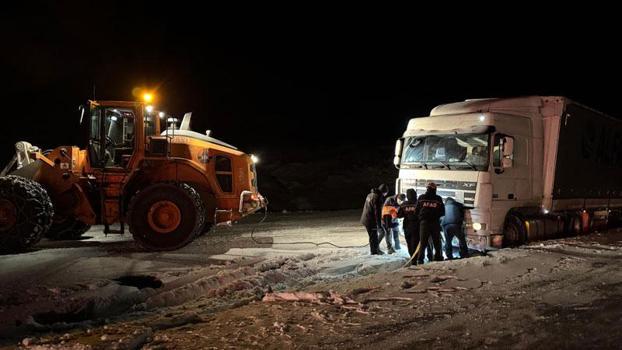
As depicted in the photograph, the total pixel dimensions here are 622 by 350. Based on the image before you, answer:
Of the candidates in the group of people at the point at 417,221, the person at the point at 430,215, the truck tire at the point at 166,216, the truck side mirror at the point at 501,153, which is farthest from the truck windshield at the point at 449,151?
the truck tire at the point at 166,216

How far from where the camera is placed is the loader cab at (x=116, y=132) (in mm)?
11336

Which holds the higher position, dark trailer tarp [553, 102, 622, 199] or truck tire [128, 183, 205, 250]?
dark trailer tarp [553, 102, 622, 199]

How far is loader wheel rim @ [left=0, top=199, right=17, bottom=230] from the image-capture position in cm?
1077

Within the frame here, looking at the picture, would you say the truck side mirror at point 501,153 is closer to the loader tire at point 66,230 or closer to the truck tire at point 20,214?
the truck tire at point 20,214

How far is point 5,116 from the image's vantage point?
1666 inches

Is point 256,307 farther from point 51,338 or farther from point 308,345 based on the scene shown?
point 51,338

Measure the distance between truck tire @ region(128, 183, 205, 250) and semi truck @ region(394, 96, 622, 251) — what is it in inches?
182

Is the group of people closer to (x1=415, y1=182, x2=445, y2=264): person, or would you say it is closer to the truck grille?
(x1=415, y1=182, x2=445, y2=264): person

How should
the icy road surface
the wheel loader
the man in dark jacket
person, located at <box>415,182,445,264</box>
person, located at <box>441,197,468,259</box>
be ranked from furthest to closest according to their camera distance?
the wheel loader → person, located at <box>441,197,468,259</box> → the man in dark jacket → person, located at <box>415,182,445,264</box> → the icy road surface

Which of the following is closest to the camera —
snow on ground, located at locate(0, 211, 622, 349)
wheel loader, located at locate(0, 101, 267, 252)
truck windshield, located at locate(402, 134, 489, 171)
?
snow on ground, located at locate(0, 211, 622, 349)

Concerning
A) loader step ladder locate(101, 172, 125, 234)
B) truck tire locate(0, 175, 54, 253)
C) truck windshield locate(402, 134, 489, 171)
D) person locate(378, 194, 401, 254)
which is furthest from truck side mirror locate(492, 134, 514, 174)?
truck tire locate(0, 175, 54, 253)

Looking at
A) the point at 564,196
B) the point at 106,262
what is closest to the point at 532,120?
the point at 564,196

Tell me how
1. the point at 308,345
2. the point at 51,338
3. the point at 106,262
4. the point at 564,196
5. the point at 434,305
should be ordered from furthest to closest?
1. the point at 564,196
2. the point at 106,262
3. the point at 434,305
4. the point at 51,338
5. the point at 308,345

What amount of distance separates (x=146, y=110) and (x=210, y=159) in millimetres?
1776
